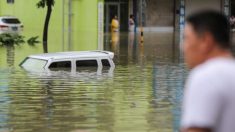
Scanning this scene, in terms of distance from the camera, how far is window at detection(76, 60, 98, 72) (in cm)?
2294

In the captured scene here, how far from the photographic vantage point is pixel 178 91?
1722 cm

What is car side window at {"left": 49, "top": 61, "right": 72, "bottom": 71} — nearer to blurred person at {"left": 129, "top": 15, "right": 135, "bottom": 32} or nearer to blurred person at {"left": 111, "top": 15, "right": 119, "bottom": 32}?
blurred person at {"left": 111, "top": 15, "right": 119, "bottom": 32}

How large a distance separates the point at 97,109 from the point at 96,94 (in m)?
2.49

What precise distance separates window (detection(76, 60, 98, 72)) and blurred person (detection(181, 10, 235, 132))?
19385 mm

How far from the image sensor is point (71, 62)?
75.0 ft

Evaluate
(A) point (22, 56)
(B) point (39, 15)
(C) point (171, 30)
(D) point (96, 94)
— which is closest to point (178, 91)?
(D) point (96, 94)

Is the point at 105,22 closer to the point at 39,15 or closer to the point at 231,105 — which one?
the point at 39,15

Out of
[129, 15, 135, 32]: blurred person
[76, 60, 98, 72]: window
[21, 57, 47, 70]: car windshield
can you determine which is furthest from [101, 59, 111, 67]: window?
[129, 15, 135, 32]: blurred person


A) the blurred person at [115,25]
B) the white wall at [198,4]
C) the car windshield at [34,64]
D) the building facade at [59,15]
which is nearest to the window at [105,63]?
the car windshield at [34,64]

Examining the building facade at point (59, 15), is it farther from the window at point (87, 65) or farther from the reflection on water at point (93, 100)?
the reflection on water at point (93, 100)

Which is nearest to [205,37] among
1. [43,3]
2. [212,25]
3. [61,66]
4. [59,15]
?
[212,25]

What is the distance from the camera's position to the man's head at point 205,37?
10.9ft

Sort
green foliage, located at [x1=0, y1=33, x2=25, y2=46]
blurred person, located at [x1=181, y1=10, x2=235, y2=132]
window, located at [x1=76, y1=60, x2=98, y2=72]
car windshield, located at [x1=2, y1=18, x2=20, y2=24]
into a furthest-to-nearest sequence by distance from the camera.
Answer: car windshield, located at [x1=2, y1=18, x2=20, y2=24]
green foliage, located at [x1=0, y1=33, x2=25, y2=46]
window, located at [x1=76, y1=60, x2=98, y2=72]
blurred person, located at [x1=181, y1=10, x2=235, y2=132]

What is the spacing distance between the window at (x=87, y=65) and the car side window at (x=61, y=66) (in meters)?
0.31
